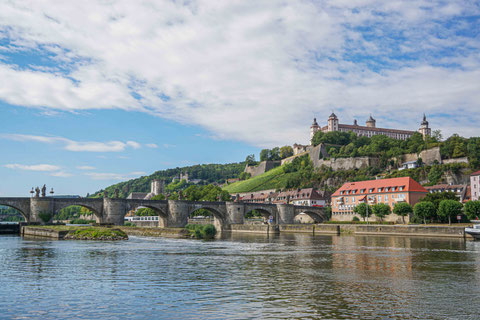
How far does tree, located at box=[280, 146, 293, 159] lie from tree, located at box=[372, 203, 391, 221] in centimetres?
10204

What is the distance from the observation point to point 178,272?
23688 mm

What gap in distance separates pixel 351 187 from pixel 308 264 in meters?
66.1

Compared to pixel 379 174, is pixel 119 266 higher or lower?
lower

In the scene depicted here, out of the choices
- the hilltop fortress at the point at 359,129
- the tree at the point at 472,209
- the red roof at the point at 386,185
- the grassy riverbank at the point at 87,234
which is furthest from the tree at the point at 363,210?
the hilltop fortress at the point at 359,129

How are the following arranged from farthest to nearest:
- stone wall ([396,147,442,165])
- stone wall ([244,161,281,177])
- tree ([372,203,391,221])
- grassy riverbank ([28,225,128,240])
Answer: stone wall ([244,161,281,177])
stone wall ([396,147,442,165])
tree ([372,203,391,221])
grassy riverbank ([28,225,128,240])

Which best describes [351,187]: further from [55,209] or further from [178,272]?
[178,272]

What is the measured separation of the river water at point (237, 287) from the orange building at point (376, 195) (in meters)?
47.9

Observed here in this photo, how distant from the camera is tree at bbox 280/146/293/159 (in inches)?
7047

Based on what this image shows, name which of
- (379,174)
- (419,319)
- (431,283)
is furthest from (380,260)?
(379,174)

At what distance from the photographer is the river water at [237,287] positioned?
1456cm

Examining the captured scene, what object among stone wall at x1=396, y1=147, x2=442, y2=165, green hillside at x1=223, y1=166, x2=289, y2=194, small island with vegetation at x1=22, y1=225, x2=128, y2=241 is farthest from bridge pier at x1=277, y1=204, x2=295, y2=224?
green hillside at x1=223, y1=166, x2=289, y2=194

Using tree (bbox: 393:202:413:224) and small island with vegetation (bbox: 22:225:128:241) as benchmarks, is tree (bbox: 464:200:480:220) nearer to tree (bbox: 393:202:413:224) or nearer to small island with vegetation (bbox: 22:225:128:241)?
tree (bbox: 393:202:413:224)

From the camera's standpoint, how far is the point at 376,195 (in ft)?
271

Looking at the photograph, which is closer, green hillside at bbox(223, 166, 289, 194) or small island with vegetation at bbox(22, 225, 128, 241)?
small island with vegetation at bbox(22, 225, 128, 241)
